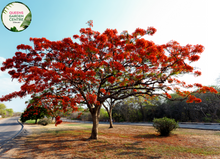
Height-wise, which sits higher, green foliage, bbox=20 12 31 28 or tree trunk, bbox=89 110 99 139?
green foliage, bbox=20 12 31 28

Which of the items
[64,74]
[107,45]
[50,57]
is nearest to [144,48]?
[107,45]

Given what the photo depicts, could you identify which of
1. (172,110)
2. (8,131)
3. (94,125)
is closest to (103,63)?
(94,125)

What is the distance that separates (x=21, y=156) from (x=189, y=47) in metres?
10.6

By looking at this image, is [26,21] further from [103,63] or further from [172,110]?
[172,110]

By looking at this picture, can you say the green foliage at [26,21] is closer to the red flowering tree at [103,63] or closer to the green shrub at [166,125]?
the red flowering tree at [103,63]

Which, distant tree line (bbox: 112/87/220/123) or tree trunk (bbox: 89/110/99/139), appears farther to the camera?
distant tree line (bbox: 112/87/220/123)

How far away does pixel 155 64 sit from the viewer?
8102 millimetres

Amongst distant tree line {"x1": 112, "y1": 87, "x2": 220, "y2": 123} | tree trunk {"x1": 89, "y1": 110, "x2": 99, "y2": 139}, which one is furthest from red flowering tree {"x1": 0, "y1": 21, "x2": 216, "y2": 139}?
distant tree line {"x1": 112, "y1": 87, "x2": 220, "y2": 123}

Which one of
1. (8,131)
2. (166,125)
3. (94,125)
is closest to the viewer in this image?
(94,125)

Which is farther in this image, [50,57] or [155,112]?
[155,112]

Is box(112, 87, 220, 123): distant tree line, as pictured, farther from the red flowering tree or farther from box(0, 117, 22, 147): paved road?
box(0, 117, 22, 147): paved road

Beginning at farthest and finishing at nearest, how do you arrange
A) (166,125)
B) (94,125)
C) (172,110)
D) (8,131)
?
(172,110) → (8,131) → (166,125) → (94,125)

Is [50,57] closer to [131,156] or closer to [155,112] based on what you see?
[131,156]

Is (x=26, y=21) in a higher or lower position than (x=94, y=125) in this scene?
higher
